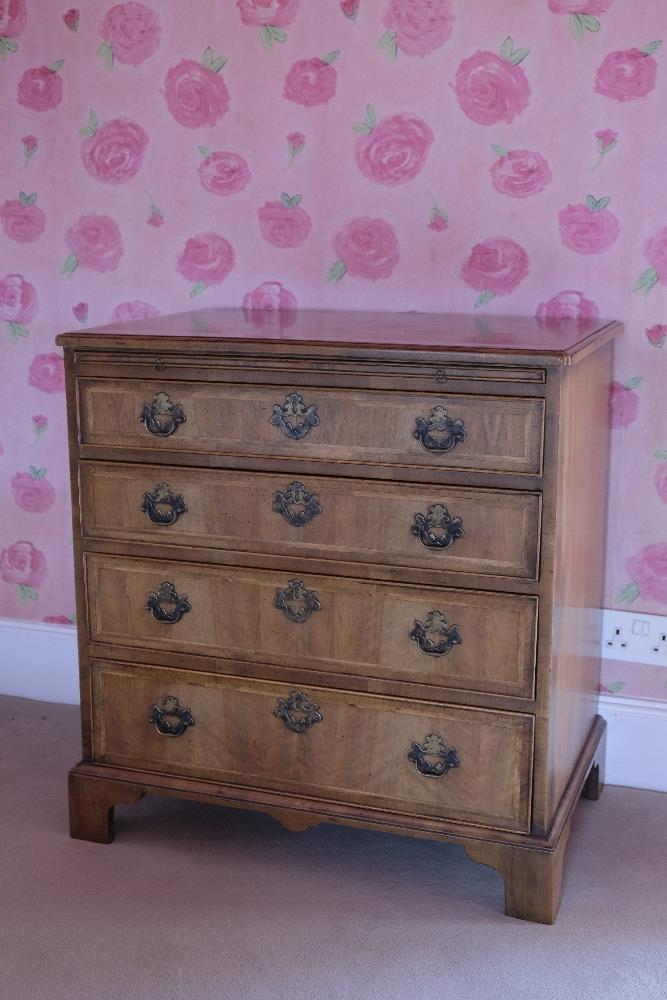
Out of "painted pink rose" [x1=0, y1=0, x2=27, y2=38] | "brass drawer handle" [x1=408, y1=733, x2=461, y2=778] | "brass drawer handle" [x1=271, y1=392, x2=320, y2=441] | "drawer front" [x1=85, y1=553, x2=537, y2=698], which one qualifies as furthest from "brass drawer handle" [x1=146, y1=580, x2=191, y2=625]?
"painted pink rose" [x1=0, y1=0, x2=27, y2=38]

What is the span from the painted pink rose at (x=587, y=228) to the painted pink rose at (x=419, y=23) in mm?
422

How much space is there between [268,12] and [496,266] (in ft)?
2.34

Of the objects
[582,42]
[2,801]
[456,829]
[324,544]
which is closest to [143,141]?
[582,42]

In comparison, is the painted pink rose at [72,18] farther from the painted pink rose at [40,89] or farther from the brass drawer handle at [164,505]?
the brass drawer handle at [164,505]

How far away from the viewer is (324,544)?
1.92 meters

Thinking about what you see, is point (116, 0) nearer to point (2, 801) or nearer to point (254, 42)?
point (254, 42)

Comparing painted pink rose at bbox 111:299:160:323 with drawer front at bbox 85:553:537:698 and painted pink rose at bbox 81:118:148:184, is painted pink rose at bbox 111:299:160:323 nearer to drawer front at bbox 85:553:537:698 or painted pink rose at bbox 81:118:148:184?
painted pink rose at bbox 81:118:148:184

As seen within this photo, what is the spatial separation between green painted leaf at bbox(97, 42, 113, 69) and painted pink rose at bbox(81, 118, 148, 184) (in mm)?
118

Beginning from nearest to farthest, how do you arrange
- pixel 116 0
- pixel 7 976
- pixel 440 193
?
1. pixel 7 976
2. pixel 440 193
3. pixel 116 0

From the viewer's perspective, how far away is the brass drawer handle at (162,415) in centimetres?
197

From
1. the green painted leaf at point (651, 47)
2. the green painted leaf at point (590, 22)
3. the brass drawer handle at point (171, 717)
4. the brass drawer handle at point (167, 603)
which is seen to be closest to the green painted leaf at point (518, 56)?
the green painted leaf at point (590, 22)

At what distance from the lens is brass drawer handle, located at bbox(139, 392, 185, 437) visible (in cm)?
197

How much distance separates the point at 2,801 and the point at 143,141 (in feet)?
Answer: 4.73

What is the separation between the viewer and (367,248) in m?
2.39
